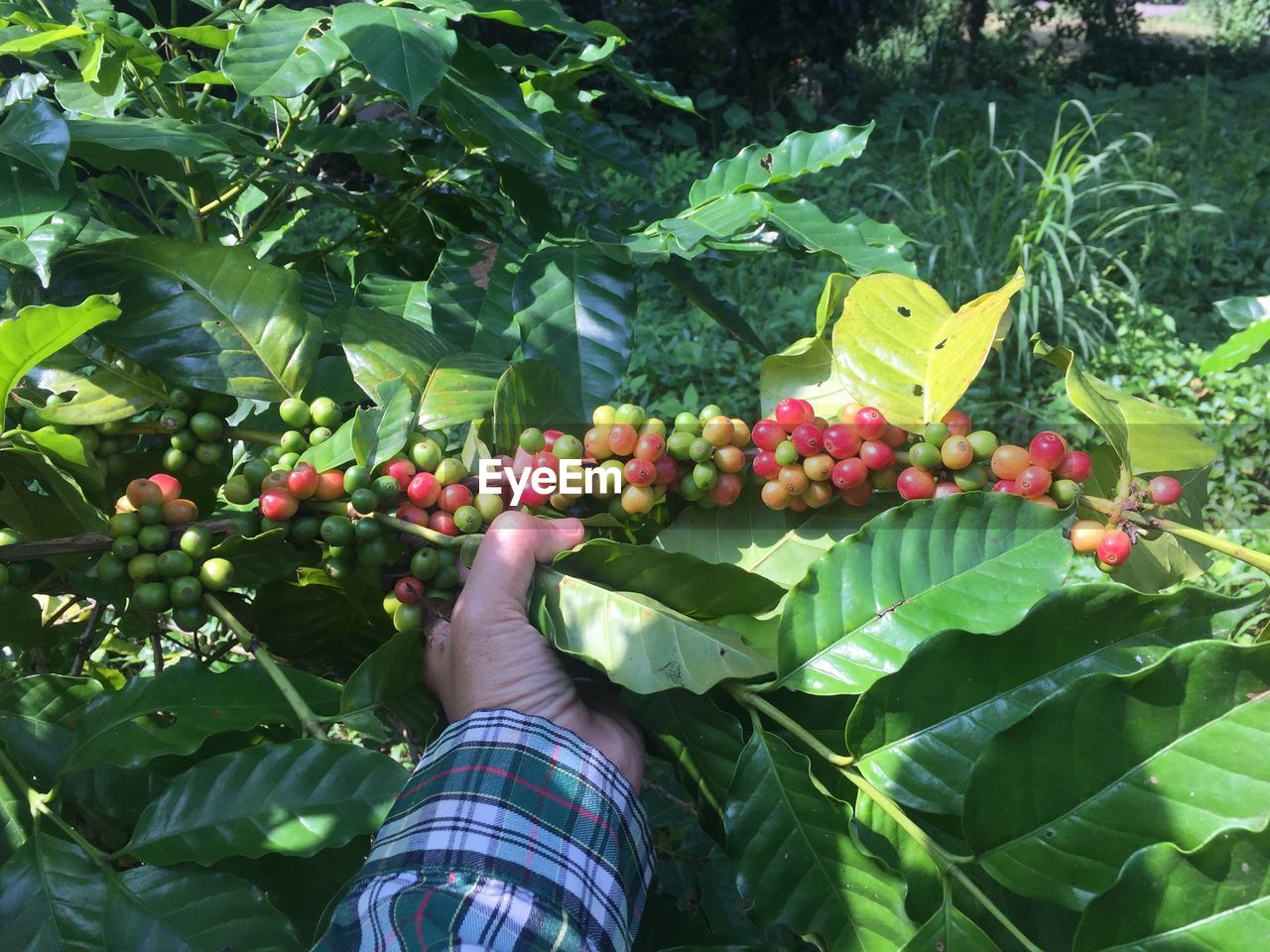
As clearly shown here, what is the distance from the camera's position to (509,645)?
70 centimetres

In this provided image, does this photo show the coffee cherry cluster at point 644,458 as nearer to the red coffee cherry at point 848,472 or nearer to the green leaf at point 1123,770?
the red coffee cherry at point 848,472

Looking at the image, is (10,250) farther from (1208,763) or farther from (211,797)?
(1208,763)

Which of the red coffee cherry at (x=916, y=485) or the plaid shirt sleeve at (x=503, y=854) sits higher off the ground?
the red coffee cherry at (x=916, y=485)

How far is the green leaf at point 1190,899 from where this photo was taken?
48cm

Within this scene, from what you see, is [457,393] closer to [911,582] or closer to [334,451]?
[334,451]

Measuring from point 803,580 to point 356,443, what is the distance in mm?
344

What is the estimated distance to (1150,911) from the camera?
499mm

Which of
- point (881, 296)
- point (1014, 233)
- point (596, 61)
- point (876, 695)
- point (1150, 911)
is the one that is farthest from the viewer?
point (1014, 233)

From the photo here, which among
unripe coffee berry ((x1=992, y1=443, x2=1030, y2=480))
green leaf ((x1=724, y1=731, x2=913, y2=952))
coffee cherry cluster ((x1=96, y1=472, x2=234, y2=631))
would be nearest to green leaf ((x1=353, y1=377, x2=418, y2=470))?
coffee cherry cluster ((x1=96, y1=472, x2=234, y2=631))

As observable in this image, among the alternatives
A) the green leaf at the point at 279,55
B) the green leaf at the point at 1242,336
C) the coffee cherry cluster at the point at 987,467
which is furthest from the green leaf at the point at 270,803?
the green leaf at the point at 1242,336

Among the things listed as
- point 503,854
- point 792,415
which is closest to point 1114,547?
point 792,415

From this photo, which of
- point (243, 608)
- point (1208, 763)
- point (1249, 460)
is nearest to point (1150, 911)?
point (1208, 763)

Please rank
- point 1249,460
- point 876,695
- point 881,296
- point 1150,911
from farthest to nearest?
point 1249,460
point 881,296
point 876,695
point 1150,911

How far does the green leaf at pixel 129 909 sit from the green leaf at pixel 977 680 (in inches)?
16.6
